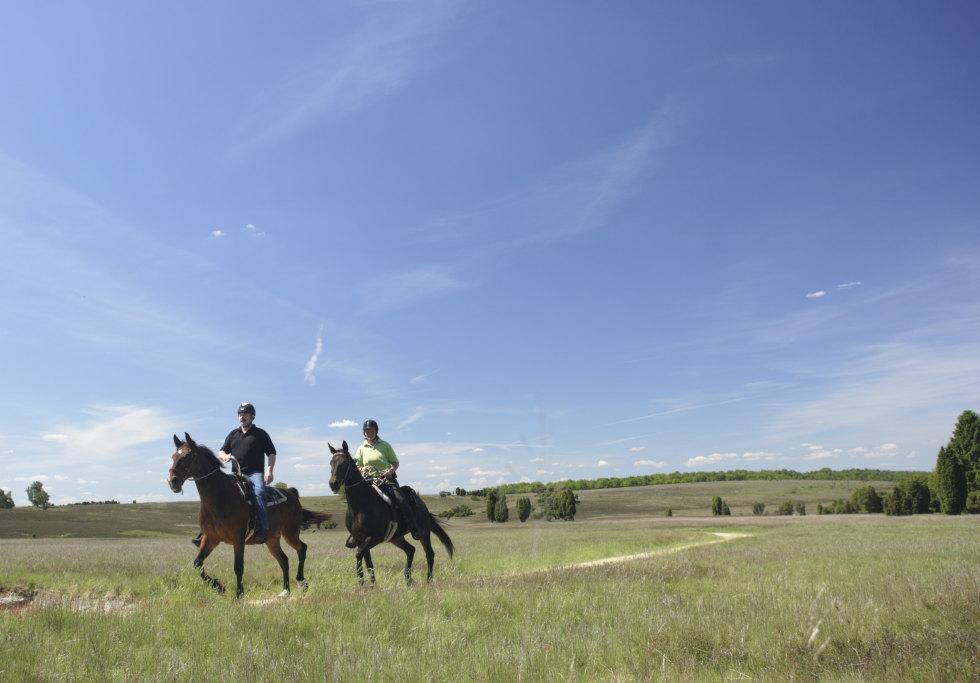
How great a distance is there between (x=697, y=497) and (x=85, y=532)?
88025 mm

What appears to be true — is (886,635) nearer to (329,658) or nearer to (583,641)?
(583,641)

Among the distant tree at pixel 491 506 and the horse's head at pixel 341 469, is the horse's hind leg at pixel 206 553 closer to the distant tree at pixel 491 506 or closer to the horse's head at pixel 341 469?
the horse's head at pixel 341 469

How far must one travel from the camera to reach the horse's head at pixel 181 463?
9703mm

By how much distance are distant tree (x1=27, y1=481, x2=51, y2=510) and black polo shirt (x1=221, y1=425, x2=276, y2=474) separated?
127m

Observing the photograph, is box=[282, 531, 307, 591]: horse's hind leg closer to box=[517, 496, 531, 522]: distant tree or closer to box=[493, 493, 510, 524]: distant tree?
box=[493, 493, 510, 524]: distant tree

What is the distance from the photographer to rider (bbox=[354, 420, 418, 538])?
12266 mm

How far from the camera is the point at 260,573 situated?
15.0 metres

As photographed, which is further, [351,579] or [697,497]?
[697,497]

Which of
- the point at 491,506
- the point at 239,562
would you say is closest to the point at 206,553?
the point at 239,562

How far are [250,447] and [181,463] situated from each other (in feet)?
4.77

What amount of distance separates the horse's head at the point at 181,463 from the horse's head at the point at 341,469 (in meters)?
2.37

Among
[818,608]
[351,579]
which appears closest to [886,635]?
[818,608]

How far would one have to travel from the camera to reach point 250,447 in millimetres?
11172

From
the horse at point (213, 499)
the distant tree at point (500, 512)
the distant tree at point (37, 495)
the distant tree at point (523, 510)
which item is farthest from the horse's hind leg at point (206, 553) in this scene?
the distant tree at point (37, 495)
